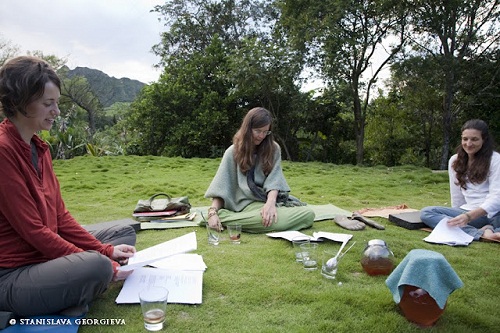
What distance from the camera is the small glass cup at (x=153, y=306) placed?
2064 mm

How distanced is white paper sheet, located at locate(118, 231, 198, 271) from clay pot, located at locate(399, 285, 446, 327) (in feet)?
4.75

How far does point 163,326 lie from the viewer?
214cm

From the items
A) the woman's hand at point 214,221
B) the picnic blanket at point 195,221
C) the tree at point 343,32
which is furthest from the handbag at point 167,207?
the tree at point 343,32

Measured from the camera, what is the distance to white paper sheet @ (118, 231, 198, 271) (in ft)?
8.37

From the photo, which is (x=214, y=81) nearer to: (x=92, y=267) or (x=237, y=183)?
(x=237, y=183)

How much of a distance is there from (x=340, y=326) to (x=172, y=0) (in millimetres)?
17225

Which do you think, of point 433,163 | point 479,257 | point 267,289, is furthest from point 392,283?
point 433,163

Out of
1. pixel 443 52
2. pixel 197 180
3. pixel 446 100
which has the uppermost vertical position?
pixel 443 52

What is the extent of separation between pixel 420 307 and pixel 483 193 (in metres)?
2.55

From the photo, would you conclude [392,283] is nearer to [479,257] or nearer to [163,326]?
[163,326]

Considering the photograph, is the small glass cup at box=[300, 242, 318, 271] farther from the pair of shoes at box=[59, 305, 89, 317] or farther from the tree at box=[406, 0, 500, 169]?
the tree at box=[406, 0, 500, 169]

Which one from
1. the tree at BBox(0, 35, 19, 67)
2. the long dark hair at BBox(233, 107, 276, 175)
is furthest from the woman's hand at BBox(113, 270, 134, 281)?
the tree at BBox(0, 35, 19, 67)

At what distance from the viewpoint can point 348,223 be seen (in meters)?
4.34

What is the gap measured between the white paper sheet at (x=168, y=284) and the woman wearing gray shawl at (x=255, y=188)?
126 centimetres
